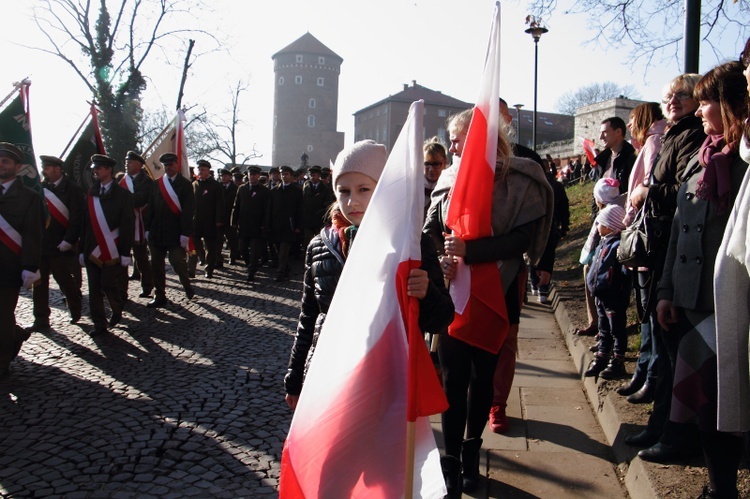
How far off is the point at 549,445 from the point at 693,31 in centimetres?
353

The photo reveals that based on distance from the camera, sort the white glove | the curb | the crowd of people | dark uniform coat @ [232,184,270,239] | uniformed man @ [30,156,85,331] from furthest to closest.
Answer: dark uniform coat @ [232,184,270,239] → uniformed man @ [30,156,85,331] → the white glove → the curb → the crowd of people

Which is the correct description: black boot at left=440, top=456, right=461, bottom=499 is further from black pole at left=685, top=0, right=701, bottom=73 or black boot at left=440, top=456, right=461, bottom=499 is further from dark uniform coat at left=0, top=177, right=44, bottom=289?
dark uniform coat at left=0, top=177, right=44, bottom=289

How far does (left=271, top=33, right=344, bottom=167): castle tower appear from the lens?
76.3 m

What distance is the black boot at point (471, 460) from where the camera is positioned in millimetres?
3207

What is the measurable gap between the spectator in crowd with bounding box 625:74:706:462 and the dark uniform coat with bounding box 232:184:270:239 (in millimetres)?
8853

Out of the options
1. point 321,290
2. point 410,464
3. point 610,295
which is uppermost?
point 321,290

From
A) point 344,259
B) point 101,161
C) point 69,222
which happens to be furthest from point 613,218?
point 69,222

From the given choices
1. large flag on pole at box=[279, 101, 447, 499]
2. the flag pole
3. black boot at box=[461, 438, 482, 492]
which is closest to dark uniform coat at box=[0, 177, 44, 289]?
black boot at box=[461, 438, 482, 492]

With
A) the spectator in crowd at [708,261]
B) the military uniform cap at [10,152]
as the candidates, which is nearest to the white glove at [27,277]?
the military uniform cap at [10,152]

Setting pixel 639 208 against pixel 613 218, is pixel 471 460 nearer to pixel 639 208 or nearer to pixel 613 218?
pixel 639 208

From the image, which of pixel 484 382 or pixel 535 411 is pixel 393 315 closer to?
pixel 484 382

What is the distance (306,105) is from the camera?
3000 inches

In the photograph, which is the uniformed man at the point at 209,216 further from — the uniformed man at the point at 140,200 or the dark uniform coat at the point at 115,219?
the dark uniform coat at the point at 115,219

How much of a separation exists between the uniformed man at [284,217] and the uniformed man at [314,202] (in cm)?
29
